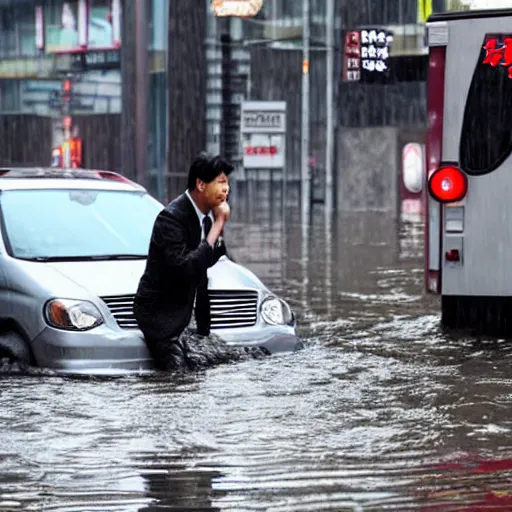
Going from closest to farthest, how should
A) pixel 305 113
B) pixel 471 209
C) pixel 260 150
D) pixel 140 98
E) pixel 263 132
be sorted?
pixel 471 209 → pixel 140 98 → pixel 263 132 → pixel 260 150 → pixel 305 113

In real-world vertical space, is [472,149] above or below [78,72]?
below

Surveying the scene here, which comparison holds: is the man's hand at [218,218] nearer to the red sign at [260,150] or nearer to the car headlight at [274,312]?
the car headlight at [274,312]

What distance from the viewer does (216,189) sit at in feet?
32.7

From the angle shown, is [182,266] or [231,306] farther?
[231,306]

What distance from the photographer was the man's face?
997 cm

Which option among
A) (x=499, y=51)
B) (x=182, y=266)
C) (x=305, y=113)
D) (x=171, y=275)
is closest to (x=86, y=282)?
(x=171, y=275)

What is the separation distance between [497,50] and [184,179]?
5609mm

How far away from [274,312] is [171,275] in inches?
38.9

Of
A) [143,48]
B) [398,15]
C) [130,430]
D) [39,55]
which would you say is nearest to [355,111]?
[398,15]

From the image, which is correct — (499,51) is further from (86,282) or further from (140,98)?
(140,98)

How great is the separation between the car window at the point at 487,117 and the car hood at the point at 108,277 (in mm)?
2087

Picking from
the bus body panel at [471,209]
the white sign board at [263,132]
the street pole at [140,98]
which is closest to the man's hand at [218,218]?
the bus body panel at [471,209]

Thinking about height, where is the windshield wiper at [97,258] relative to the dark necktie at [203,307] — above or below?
above

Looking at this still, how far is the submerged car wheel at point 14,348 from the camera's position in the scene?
989 centimetres
